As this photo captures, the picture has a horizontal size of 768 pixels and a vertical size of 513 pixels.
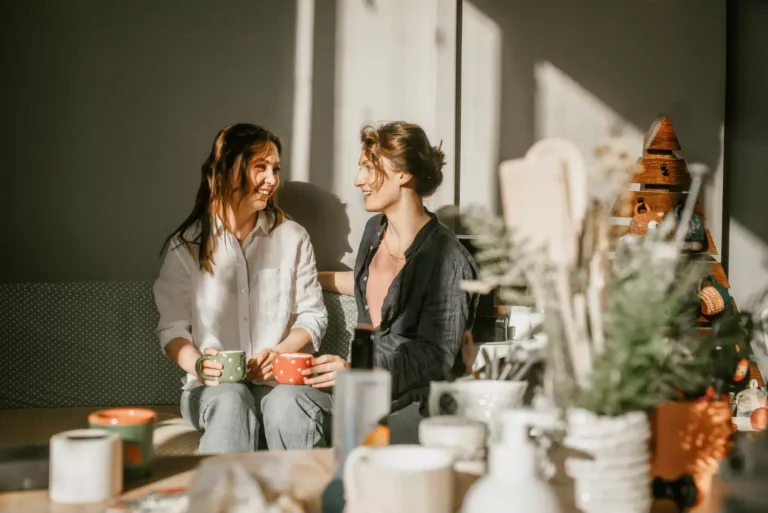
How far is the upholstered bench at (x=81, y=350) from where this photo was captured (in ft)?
8.32

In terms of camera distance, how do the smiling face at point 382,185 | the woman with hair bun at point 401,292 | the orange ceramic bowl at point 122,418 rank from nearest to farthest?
the orange ceramic bowl at point 122,418 < the woman with hair bun at point 401,292 < the smiling face at point 382,185

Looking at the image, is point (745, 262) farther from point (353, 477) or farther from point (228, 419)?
point (353, 477)

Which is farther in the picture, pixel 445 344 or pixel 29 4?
pixel 29 4

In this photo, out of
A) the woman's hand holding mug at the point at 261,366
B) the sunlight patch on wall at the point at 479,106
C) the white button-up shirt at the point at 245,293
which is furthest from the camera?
the sunlight patch on wall at the point at 479,106

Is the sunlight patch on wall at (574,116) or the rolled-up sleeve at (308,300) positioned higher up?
the sunlight patch on wall at (574,116)

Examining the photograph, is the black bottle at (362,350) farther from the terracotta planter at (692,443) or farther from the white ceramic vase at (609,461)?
the terracotta planter at (692,443)

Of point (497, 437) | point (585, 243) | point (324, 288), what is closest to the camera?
point (585, 243)

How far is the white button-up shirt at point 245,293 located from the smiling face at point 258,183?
8cm

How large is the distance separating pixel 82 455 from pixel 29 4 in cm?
212

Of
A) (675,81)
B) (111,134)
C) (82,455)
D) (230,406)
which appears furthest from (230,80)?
(82,455)

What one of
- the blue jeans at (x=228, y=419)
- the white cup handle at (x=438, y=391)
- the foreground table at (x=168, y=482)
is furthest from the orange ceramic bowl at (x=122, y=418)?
the blue jeans at (x=228, y=419)

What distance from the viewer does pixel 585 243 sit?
1105 millimetres

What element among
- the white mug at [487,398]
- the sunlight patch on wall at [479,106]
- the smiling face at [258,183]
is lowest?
the white mug at [487,398]

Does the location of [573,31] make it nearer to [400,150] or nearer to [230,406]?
[400,150]
